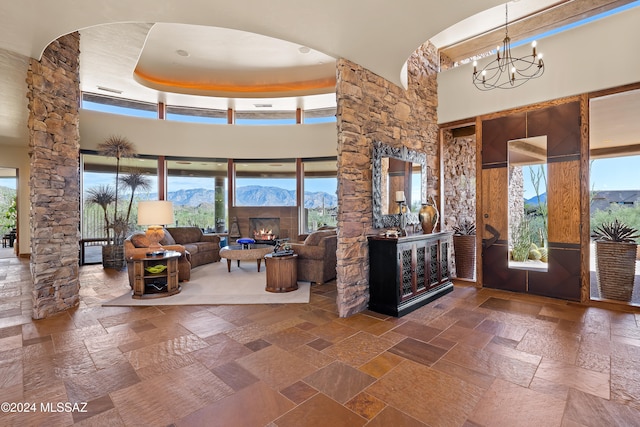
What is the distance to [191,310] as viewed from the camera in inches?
147

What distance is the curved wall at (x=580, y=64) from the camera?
12.1ft

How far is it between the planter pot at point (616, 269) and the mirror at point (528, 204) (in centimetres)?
63

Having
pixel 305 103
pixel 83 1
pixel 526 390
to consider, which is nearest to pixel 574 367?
pixel 526 390

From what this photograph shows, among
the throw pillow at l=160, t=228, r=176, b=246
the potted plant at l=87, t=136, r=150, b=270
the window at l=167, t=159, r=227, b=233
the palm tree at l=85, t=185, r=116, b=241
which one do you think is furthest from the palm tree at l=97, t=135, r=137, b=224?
the throw pillow at l=160, t=228, r=176, b=246

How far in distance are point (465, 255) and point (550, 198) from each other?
1.64 metres

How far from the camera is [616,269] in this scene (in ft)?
12.9

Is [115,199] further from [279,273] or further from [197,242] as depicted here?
[279,273]

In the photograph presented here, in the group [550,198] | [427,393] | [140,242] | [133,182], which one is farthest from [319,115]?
[427,393]

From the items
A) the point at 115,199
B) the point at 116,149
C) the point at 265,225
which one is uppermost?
the point at 116,149

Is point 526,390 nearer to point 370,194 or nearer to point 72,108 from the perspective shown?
point 370,194

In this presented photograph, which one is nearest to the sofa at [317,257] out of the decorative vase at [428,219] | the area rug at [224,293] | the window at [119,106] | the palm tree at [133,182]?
the area rug at [224,293]

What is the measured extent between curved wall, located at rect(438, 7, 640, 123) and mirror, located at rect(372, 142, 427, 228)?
143 centimetres

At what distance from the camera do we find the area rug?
4070 millimetres

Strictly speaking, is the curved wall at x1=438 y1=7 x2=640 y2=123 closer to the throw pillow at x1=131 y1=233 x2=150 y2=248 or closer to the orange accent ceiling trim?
the orange accent ceiling trim
